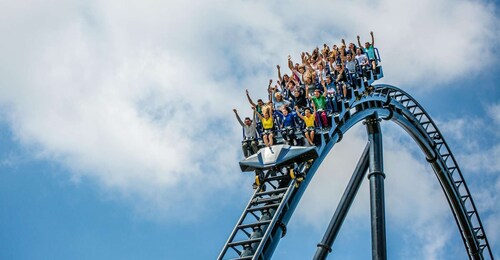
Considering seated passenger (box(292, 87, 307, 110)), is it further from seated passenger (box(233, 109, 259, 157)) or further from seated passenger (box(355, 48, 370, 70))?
seated passenger (box(355, 48, 370, 70))

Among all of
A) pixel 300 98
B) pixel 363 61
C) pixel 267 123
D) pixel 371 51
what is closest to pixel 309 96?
pixel 300 98

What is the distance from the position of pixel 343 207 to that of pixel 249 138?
254 centimetres

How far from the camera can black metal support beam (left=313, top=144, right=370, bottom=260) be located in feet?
38.3

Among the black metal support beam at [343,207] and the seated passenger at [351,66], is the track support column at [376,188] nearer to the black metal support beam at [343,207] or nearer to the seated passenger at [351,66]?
the black metal support beam at [343,207]

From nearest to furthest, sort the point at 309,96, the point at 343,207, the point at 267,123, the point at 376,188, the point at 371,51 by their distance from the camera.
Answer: the point at 267,123
the point at 309,96
the point at 376,188
the point at 343,207
the point at 371,51

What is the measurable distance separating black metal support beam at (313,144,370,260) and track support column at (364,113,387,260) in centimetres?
26

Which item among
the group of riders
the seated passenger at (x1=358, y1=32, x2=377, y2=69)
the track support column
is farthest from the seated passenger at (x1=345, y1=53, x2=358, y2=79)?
the track support column

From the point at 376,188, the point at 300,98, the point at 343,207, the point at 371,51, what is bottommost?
the point at 343,207

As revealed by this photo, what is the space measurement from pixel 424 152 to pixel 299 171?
7.27 meters

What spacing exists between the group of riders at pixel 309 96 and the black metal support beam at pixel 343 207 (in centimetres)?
153

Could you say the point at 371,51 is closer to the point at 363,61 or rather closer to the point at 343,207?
A: the point at 363,61

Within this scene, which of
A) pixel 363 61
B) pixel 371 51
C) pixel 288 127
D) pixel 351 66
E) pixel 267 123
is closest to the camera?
pixel 288 127

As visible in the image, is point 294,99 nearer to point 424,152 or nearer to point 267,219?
point 267,219

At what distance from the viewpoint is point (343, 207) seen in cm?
1230
